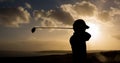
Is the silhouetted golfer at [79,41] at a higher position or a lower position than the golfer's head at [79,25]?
lower

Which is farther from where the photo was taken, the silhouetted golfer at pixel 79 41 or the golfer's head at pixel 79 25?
the golfer's head at pixel 79 25

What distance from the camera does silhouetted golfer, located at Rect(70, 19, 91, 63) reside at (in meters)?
8.15

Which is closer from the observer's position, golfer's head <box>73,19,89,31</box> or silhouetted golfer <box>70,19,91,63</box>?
silhouetted golfer <box>70,19,91,63</box>

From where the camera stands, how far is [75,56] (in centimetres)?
823

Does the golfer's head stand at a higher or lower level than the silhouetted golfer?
higher

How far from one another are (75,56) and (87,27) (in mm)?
908

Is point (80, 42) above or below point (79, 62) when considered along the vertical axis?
above

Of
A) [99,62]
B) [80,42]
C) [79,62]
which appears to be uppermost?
[80,42]

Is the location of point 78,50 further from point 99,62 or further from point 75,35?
point 99,62

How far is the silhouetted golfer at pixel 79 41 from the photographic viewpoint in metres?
8.15

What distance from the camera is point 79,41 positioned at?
27.0ft

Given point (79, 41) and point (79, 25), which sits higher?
point (79, 25)

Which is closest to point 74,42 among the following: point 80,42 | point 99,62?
point 80,42

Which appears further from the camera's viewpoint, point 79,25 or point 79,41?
point 79,25
